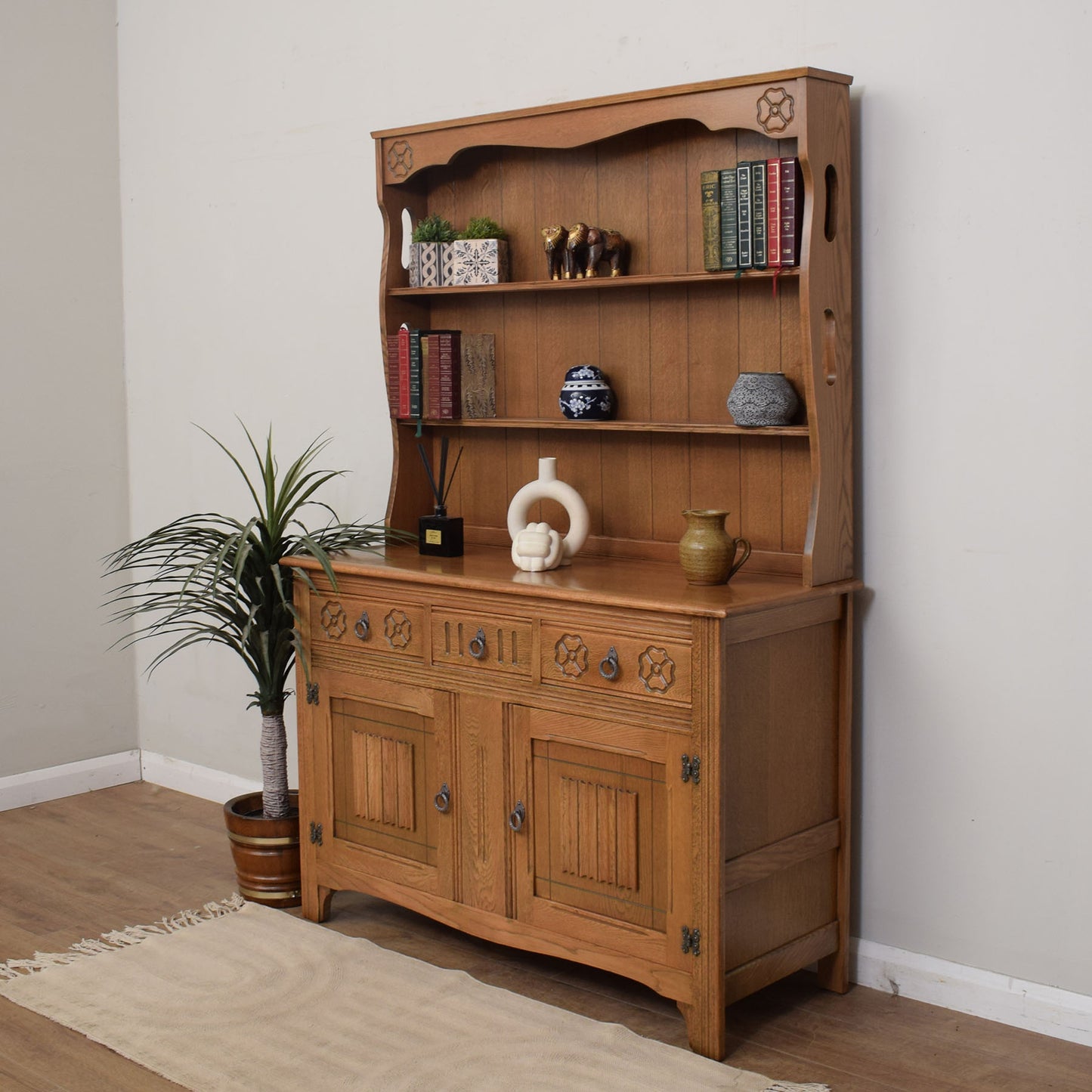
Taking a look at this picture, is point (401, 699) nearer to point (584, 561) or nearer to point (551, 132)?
point (584, 561)

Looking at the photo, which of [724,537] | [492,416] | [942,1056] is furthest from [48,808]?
[942,1056]

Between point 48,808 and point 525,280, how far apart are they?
257cm

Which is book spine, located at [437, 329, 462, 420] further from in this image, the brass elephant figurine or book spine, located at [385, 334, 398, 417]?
the brass elephant figurine

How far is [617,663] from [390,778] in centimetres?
83

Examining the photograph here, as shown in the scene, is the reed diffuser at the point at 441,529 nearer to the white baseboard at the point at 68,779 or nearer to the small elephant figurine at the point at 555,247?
the small elephant figurine at the point at 555,247

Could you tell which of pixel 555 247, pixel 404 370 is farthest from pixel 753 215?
pixel 404 370

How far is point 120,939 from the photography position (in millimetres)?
3549

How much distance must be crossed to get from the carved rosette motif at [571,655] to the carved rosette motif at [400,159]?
1445 millimetres

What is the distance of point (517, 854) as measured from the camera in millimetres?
3193

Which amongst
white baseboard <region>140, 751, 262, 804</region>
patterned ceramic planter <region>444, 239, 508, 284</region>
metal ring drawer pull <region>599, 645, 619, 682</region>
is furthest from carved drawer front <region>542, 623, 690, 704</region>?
white baseboard <region>140, 751, 262, 804</region>

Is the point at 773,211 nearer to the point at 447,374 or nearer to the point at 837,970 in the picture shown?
the point at 447,374

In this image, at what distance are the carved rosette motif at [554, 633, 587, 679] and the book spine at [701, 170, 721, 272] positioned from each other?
913mm

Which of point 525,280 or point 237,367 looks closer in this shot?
point 525,280

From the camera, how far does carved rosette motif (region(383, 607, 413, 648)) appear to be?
338 cm
